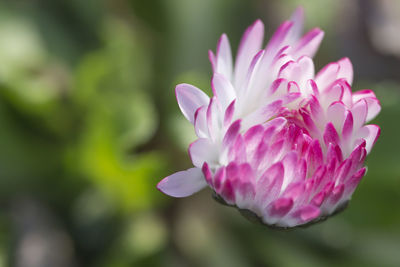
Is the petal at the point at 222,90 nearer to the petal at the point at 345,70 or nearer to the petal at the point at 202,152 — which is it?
the petal at the point at 202,152

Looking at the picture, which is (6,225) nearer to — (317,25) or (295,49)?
(295,49)

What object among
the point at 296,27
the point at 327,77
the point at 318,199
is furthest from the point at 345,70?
the point at 318,199

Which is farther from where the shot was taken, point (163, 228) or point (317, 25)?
point (317, 25)

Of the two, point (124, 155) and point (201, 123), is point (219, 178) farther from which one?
point (124, 155)

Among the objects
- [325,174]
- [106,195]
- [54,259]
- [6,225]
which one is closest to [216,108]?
[325,174]

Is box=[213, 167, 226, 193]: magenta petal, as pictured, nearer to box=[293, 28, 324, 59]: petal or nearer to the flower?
the flower

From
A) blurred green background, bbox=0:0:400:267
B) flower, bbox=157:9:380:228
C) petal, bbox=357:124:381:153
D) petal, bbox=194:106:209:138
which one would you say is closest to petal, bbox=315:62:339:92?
flower, bbox=157:9:380:228
